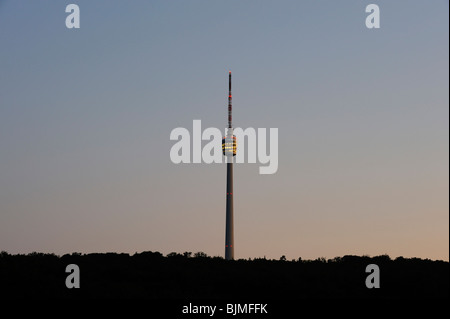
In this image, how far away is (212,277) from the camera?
2928 inches

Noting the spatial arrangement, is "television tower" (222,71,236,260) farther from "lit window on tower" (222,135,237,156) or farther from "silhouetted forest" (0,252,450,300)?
"silhouetted forest" (0,252,450,300)

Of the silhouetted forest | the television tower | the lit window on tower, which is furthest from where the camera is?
the lit window on tower

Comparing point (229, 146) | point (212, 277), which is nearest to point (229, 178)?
point (229, 146)

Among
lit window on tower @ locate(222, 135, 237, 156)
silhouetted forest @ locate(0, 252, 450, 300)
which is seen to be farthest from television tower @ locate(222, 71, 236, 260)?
silhouetted forest @ locate(0, 252, 450, 300)

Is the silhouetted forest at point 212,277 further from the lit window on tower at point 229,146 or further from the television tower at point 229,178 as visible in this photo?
the lit window on tower at point 229,146

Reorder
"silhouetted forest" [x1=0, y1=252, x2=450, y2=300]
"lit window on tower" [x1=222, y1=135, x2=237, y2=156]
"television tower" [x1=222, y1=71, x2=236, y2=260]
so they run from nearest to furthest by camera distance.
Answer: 1. "silhouetted forest" [x1=0, y1=252, x2=450, y2=300]
2. "television tower" [x1=222, y1=71, x2=236, y2=260]
3. "lit window on tower" [x1=222, y1=135, x2=237, y2=156]

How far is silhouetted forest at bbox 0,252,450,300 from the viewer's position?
65688mm

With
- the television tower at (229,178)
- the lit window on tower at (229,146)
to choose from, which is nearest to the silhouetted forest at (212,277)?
the television tower at (229,178)

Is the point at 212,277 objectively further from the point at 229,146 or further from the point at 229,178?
the point at 229,146

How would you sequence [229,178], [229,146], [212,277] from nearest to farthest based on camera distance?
[212,277]
[229,178]
[229,146]

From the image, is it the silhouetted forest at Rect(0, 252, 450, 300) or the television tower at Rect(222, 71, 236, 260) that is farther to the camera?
the television tower at Rect(222, 71, 236, 260)

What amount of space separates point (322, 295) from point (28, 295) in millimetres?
25840
